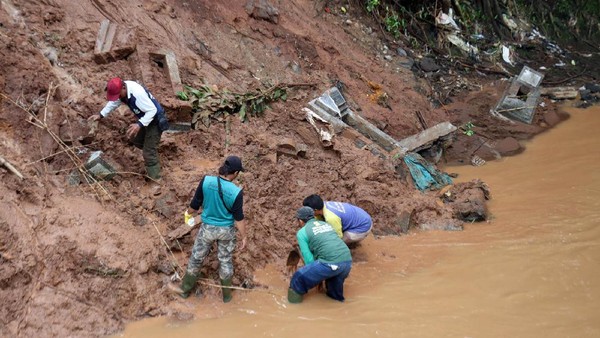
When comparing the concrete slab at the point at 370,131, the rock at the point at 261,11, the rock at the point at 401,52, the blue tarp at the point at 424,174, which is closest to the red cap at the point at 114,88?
the concrete slab at the point at 370,131

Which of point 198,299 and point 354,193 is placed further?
point 354,193

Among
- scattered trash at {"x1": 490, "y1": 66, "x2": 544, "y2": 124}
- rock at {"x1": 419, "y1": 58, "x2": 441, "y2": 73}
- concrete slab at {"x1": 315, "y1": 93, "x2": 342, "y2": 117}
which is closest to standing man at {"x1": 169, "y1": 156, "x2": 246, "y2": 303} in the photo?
concrete slab at {"x1": 315, "y1": 93, "x2": 342, "y2": 117}

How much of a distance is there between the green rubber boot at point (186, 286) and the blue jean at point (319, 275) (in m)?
0.99

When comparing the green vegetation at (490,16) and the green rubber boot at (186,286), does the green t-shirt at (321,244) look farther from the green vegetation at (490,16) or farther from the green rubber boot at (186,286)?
the green vegetation at (490,16)

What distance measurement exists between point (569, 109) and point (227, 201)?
10.6m

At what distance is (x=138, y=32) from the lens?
7.92m

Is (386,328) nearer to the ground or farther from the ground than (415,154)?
farther from the ground

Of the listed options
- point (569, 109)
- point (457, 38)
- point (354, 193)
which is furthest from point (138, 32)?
point (569, 109)

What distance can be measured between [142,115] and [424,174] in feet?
15.4

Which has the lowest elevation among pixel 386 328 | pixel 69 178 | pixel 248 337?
pixel 69 178

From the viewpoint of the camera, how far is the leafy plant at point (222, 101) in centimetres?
740

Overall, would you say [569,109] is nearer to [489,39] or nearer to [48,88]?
[489,39]

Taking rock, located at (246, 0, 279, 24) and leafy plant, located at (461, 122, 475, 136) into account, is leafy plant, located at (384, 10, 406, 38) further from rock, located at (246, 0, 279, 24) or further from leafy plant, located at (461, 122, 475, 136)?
rock, located at (246, 0, 279, 24)

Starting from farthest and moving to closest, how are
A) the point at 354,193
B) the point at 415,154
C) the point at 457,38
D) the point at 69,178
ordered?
the point at 457,38 < the point at 415,154 < the point at 354,193 < the point at 69,178
